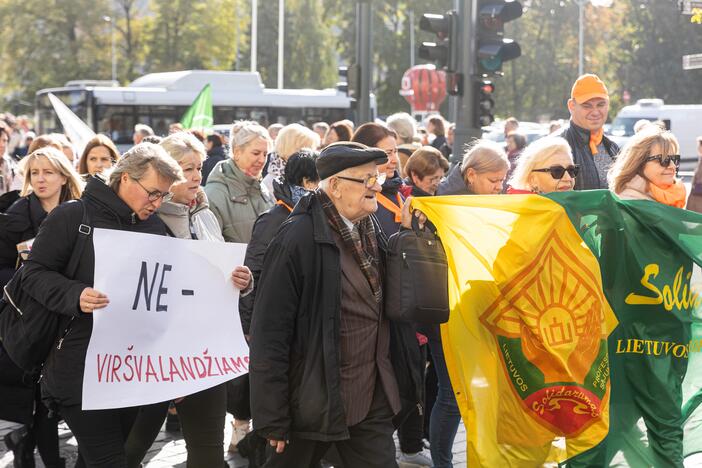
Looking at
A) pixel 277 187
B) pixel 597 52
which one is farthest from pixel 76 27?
pixel 277 187

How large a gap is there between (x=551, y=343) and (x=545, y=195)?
2.21 feet

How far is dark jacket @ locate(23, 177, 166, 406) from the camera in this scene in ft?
14.8

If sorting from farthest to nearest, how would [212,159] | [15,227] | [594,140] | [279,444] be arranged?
[212,159]
[594,140]
[15,227]
[279,444]

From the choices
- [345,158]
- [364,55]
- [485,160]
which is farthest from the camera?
[364,55]

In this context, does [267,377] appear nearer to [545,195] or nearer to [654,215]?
[545,195]

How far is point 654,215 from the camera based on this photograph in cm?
516

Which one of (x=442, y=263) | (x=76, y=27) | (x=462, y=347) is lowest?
(x=462, y=347)

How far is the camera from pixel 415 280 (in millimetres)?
4406

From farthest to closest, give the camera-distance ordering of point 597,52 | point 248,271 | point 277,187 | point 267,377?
1. point 597,52
2. point 277,187
3. point 248,271
4. point 267,377

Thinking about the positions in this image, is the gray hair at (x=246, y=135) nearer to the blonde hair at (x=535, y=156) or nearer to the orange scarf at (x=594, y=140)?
the blonde hair at (x=535, y=156)

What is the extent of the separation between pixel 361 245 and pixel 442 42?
841cm

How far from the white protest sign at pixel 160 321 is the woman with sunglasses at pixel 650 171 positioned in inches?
82.1

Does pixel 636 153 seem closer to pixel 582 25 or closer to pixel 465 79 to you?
pixel 465 79

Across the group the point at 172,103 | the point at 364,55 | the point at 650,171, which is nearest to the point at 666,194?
the point at 650,171
